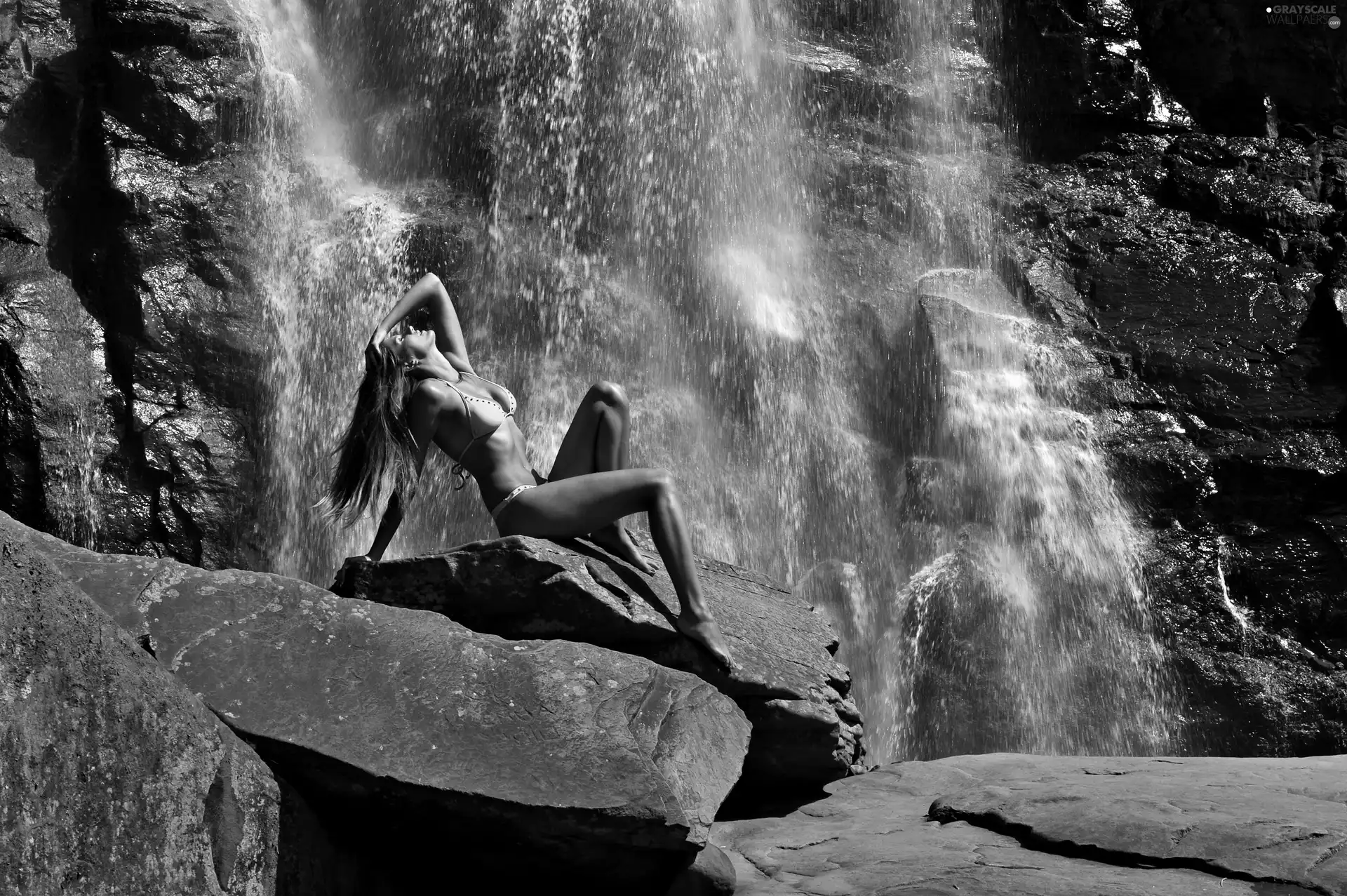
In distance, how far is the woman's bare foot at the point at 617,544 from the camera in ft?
19.4

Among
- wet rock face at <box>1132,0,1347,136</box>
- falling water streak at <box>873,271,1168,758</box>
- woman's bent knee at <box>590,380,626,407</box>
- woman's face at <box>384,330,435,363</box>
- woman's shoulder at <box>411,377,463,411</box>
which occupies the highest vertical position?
wet rock face at <box>1132,0,1347,136</box>

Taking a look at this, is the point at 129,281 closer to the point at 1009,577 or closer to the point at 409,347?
the point at 409,347

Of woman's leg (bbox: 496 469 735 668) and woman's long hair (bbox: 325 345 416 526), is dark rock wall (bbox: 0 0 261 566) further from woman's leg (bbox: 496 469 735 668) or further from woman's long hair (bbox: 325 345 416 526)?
woman's leg (bbox: 496 469 735 668)

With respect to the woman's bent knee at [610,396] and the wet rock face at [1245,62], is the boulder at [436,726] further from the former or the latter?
the wet rock face at [1245,62]

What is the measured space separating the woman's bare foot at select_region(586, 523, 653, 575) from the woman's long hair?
0.94m

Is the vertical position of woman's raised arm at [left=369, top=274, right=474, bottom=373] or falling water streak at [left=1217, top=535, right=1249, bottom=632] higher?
woman's raised arm at [left=369, top=274, right=474, bottom=373]

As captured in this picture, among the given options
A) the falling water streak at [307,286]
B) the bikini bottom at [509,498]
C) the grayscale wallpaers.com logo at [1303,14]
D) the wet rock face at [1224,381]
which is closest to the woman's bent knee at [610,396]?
the bikini bottom at [509,498]

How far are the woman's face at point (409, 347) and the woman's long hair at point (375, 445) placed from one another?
4cm

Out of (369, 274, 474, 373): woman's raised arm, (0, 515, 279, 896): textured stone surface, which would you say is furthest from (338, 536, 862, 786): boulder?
(0, 515, 279, 896): textured stone surface

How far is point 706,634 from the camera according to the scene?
547cm

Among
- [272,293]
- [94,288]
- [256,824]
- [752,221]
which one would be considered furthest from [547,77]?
[256,824]

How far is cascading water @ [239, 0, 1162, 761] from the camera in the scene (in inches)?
417

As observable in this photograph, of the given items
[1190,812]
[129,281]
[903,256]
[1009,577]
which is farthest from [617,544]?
[903,256]

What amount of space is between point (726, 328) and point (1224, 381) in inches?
196
